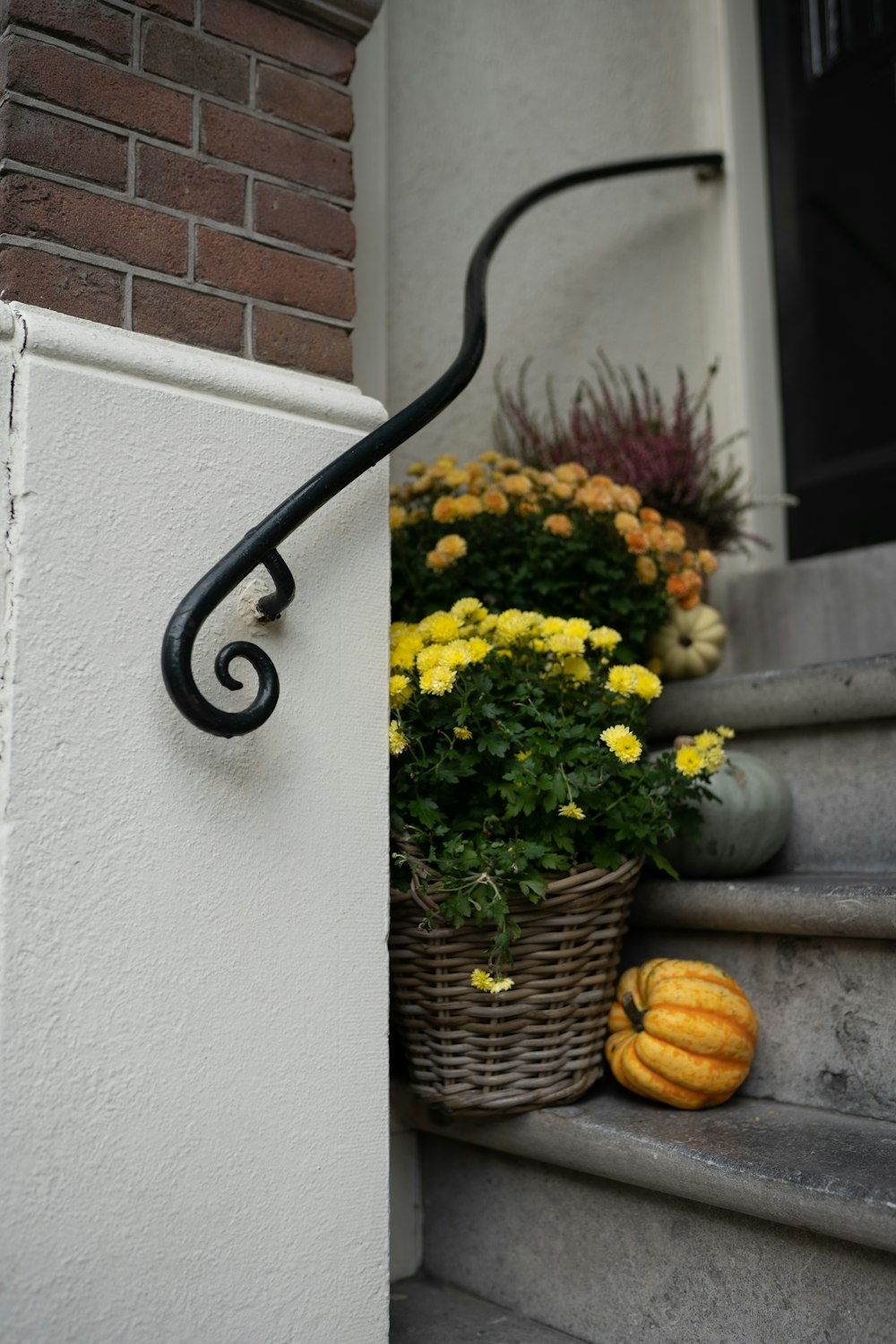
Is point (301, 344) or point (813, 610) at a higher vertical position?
point (301, 344)

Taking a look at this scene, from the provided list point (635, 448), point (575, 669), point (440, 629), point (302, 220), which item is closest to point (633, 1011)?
point (575, 669)

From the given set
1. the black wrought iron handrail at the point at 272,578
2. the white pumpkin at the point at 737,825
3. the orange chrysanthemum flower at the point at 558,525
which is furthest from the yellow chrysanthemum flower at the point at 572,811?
the orange chrysanthemum flower at the point at 558,525

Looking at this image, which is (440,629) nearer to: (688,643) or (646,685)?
(646,685)

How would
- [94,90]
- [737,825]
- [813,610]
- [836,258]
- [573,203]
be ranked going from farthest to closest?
[836,258]
[573,203]
[813,610]
[737,825]
[94,90]

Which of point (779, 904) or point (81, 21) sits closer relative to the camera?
point (81, 21)

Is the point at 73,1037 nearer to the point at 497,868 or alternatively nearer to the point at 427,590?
the point at 497,868

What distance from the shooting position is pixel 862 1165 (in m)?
1.16

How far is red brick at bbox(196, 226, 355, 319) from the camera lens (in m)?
1.28

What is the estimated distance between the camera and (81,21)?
3.98ft

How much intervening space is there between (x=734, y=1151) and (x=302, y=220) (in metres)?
1.19

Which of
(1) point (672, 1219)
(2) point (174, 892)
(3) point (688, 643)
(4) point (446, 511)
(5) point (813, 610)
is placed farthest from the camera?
(5) point (813, 610)

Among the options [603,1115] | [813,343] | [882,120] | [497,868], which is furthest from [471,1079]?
[882,120]

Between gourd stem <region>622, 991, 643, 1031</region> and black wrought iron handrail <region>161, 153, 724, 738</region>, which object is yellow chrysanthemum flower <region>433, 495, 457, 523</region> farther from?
gourd stem <region>622, 991, 643, 1031</region>

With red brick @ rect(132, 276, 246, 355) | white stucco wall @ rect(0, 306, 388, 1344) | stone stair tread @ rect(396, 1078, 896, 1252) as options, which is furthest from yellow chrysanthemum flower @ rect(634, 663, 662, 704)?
red brick @ rect(132, 276, 246, 355)
